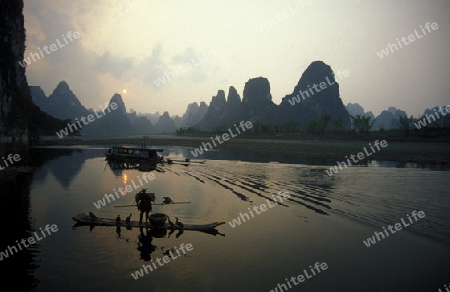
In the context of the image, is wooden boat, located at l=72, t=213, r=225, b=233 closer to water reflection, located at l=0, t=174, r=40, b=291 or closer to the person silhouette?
the person silhouette

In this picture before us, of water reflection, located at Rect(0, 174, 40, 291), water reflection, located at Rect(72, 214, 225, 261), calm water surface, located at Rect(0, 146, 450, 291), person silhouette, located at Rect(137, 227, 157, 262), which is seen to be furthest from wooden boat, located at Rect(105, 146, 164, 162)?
person silhouette, located at Rect(137, 227, 157, 262)

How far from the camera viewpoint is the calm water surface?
9750 mm

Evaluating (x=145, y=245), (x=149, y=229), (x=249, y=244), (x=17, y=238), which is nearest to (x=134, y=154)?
(x=17, y=238)

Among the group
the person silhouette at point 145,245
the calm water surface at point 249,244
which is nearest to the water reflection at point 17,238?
the calm water surface at point 249,244

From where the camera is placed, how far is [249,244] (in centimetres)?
1321

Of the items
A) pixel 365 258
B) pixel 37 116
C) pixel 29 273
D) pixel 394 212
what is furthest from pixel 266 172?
pixel 37 116

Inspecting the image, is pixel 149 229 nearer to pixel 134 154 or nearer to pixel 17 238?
pixel 17 238

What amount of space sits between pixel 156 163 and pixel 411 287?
137ft

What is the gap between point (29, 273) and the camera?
32.7 feet

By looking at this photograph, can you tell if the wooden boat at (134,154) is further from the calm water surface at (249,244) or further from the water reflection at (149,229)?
the water reflection at (149,229)

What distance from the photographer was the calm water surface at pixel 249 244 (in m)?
9.75

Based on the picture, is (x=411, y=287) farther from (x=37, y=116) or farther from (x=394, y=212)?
(x=37, y=116)

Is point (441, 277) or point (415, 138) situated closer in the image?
point (441, 277)

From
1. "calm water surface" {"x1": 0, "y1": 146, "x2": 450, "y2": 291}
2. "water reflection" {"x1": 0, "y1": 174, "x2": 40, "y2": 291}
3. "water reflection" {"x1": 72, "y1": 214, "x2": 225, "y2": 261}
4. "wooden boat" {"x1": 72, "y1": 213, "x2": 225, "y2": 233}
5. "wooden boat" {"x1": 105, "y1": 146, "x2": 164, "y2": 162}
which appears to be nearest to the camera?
"water reflection" {"x1": 0, "y1": 174, "x2": 40, "y2": 291}
